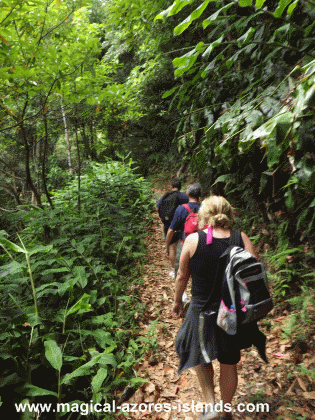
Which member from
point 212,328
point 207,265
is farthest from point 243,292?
point 212,328

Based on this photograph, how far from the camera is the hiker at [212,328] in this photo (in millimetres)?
2059

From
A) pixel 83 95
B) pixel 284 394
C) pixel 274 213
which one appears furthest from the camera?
pixel 274 213

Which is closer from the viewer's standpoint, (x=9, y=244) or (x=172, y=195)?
(x=9, y=244)

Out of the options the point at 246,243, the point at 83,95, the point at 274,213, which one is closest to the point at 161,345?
the point at 246,243

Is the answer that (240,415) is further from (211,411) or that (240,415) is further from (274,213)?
(274,213)

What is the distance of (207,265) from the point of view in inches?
82.7

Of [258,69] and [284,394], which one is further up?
[258,69]

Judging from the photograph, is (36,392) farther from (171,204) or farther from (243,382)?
(171,204)

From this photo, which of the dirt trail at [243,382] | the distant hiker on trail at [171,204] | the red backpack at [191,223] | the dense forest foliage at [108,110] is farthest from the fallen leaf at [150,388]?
the distant hiker on trail at [171,204]

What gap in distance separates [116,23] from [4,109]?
194 centimetres

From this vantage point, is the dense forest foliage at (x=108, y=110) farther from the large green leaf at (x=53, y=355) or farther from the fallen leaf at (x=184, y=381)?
the fallen leaf at (x=184, y=381)

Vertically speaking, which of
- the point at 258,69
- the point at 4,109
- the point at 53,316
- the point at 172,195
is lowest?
the point at 53,316

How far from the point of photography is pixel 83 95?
12.9 feet

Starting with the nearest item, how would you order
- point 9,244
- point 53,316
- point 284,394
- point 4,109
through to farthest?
point 9,244, point 284,394, point 53,316, point 4,109
